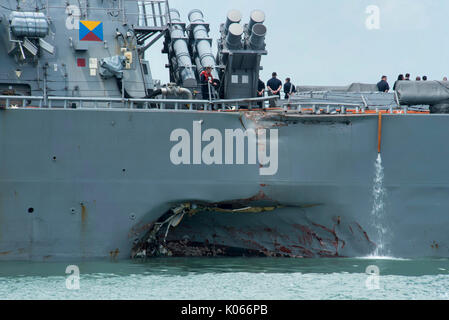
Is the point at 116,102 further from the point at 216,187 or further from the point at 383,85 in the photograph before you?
the point at 383,85

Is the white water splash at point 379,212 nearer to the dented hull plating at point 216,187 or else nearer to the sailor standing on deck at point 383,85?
the dented hull plating at point 216,187

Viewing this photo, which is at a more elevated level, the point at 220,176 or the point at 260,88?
the point at 260,88

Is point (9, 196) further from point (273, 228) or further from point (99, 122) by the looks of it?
point (273, 228)

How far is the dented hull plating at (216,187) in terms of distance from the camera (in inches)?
571

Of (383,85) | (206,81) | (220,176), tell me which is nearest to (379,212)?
(220,176)

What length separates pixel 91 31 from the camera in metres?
16.6

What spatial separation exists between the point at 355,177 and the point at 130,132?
4725mm

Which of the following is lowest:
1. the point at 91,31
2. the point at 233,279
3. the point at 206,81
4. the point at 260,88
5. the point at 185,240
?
the point at 233,279

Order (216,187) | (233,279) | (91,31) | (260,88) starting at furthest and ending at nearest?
1. (260,88)
2. (91,31)
3. (216,187)
4. (233,279)

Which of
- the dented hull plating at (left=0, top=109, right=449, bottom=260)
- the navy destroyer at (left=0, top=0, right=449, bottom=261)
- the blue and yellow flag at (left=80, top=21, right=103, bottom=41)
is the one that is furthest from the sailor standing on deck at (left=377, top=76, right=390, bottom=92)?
the blue and yellow flag at (left=80, top=21, right=103, bottom=41)

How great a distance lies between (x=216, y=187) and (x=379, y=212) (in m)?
3.47

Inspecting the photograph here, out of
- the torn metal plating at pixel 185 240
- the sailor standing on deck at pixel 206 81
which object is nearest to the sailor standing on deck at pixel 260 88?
the sailor standing on deck at pixel 206 81

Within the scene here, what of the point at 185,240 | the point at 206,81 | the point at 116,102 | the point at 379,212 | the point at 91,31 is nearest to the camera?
the point at 379,212

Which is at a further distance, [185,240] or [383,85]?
[383,85]
